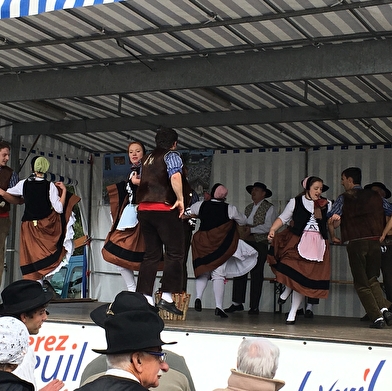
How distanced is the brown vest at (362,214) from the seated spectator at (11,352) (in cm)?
508

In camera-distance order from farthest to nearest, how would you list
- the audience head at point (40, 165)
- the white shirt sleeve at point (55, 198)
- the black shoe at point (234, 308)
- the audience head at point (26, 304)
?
1. the black shoe at point (234, 308)
2. the white shirt sleeve at point (55, 198)
3. the audience head at point (40, 165)
4. the audience head at point (26, 304)

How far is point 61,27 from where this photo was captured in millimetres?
7422

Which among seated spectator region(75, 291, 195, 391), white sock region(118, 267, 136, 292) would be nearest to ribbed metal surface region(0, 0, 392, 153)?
white sock region(118, 267, 136, 292)

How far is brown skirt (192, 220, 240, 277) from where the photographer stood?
29.6ft

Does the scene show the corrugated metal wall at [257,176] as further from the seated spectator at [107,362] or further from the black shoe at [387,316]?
the seated spectator at [107,362]

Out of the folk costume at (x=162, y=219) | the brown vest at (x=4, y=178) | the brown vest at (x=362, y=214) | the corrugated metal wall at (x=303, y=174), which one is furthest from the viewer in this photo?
the corrugated metal wall at (x=303, y=174)

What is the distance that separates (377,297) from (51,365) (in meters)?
3.15

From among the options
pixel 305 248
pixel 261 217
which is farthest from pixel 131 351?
pixel 261 217

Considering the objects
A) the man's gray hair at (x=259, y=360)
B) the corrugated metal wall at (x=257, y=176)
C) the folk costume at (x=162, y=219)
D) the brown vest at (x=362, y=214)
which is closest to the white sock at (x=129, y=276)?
the folk costume at (x=162, y=219)

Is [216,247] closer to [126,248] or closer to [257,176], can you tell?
[126,248]

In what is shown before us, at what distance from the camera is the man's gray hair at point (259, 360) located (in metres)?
3.13

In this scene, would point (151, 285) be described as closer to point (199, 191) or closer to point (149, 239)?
point (149, 239)

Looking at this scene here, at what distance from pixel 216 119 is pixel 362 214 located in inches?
123

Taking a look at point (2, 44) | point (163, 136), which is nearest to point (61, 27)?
point (2, 44)
